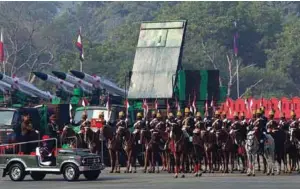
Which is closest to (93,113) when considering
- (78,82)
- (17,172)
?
(17,172)

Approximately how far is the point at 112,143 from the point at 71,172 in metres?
4.92

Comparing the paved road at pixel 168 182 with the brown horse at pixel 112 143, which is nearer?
the paved road at pixel 168 182

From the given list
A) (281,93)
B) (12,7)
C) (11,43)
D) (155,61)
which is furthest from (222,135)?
(12,7)

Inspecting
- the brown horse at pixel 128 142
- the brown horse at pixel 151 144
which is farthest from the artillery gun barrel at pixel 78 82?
the brown horse at pixel 151 144

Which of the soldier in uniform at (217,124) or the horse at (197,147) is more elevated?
the soldier in uniform at (217,124)

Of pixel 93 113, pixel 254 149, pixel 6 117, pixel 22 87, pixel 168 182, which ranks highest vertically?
pixel 22 87

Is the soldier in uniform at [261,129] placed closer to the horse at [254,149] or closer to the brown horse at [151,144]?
the horse at [254,149]

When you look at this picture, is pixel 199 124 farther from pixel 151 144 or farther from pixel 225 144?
pixel 151 144

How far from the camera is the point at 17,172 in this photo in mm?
31844

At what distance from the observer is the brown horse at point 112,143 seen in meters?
35.9

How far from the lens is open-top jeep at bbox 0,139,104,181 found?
3095cm

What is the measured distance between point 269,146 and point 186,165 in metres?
3.01

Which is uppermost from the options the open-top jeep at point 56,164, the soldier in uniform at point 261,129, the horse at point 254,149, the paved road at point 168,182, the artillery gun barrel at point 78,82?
the artillery gun barrel at point 78,82

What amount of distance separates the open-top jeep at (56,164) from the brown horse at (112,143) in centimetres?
388
